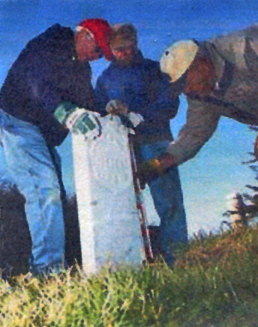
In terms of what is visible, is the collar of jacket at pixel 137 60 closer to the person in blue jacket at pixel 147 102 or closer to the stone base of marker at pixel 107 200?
the person in blue jacket at pixel 147 102

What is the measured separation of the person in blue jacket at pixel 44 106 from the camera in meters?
3.76

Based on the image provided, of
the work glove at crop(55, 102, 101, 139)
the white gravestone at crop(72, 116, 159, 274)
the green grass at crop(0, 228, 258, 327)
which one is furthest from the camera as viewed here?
the work glove at crop(55, 102, 101, 139)

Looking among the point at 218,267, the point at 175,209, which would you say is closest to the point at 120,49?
the point at 175,209

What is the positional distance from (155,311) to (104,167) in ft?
2.80

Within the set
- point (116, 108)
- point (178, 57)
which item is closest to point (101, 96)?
point (116, 108)

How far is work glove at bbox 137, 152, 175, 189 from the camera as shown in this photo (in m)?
3.75

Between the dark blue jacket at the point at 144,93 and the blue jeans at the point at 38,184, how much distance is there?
43 centimetres

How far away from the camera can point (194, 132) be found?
379 centimetres

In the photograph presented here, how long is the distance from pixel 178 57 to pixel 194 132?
44 cm

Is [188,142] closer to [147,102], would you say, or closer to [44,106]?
[147,102]

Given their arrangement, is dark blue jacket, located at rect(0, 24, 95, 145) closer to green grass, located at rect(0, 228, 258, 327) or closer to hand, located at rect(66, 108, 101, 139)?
hand, located at rect(66, 108, 101, 139)

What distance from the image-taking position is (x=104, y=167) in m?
3.71

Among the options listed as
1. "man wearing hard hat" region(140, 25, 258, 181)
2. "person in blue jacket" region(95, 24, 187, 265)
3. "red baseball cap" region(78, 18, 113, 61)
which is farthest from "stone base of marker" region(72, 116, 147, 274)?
"red baseball cap" region(78, 18, 113, 61)

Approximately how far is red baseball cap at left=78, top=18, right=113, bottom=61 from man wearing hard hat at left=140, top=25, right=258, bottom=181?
330mm
